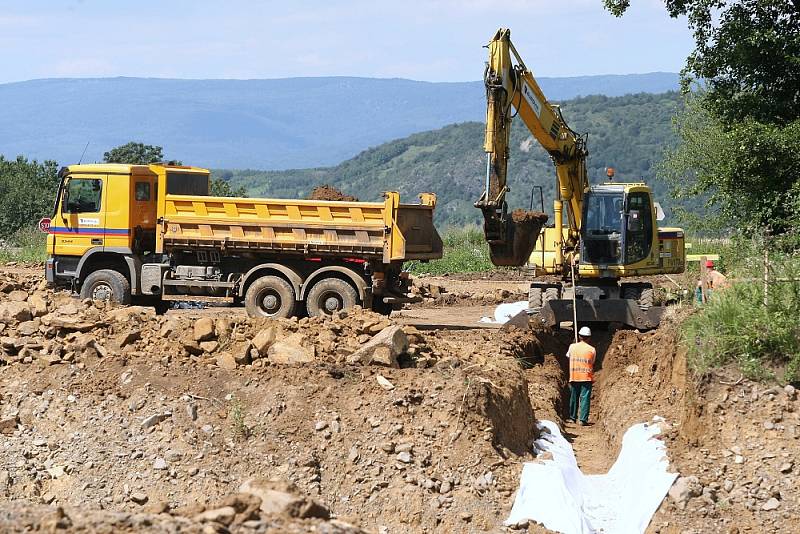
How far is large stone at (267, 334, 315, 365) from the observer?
46.2 feet

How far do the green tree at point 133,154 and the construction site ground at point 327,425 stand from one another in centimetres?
3777

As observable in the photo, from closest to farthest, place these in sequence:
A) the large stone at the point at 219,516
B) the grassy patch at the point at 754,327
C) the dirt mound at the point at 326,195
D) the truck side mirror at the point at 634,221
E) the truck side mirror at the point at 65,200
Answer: the large stone at the point at 219,516, the grassy patch at the point at 754,327, the truck side mirror at the point at 634,221, the truck side mirror at the point at 65,200, the dirt mound at the point at 326,195

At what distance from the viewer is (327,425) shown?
12.7 meters

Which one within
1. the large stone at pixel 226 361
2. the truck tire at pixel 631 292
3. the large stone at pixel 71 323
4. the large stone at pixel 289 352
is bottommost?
the large stone at pixel 226 361

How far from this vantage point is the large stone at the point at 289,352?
14070 millimetres

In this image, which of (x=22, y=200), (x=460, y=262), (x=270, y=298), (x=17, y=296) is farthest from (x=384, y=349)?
(x=22, y=200)

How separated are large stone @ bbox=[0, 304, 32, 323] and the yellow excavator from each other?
7.42 metres

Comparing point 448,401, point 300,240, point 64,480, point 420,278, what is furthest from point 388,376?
point 420,278

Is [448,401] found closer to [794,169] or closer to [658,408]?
[658,408]

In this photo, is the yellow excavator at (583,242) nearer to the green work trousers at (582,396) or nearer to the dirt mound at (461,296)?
the green work trousers at (582,396)

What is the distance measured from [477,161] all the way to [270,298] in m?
92.9

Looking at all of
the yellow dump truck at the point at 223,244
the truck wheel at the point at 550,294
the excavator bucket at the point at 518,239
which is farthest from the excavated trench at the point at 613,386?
the yellow dump truck at the point at 223,244

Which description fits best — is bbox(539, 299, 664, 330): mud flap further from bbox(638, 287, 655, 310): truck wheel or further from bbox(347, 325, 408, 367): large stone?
bbox(347, 325, 408, 367): large stone

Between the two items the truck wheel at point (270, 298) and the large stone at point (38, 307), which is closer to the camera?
the large stone at point (38, 307)
